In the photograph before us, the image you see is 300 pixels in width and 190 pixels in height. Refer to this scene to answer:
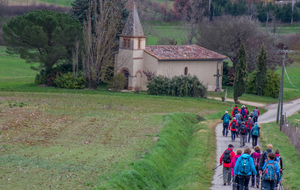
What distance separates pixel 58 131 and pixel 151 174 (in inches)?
299

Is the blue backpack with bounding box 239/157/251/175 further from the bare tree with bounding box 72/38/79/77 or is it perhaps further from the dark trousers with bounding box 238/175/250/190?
the bare tree with bounding box 72/38/79/77

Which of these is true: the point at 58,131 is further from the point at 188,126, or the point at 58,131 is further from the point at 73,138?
the point at 188,126

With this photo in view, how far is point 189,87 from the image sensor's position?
4406 centimetres

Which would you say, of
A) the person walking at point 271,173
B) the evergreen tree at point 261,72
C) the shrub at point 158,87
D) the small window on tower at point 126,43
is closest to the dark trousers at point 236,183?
the person walking at point 271,173

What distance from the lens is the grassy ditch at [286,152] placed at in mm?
14959

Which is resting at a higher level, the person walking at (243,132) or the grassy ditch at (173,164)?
the person walking at (243,132)

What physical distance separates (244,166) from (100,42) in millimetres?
33597

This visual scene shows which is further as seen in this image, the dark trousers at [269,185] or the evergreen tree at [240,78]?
→ the evergreen tree at [240,78]

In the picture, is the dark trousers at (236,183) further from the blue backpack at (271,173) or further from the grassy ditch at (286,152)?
the grassy ditch at (286,152)

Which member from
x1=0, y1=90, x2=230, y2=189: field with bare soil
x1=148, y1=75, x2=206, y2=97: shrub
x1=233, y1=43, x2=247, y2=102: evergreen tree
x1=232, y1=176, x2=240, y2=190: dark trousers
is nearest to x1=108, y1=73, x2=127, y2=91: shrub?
x1=148, y1=75, x2=206, y2=97: shrub

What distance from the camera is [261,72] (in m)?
48.9

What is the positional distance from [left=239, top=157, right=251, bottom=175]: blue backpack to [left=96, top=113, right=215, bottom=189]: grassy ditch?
2.32m

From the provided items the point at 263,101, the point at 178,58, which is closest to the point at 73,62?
the point at 178,58

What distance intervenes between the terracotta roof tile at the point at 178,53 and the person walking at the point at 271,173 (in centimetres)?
3462
